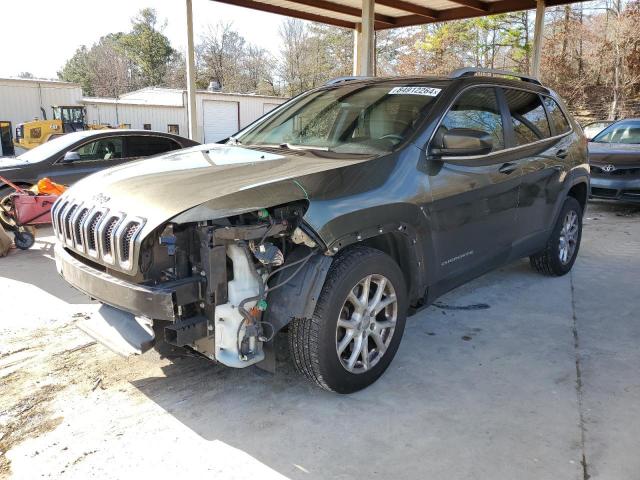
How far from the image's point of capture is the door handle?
4.15 metres

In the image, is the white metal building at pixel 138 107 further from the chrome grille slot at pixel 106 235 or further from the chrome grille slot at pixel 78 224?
the chrome grille slot at pixel 106 235

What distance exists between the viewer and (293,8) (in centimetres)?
1222

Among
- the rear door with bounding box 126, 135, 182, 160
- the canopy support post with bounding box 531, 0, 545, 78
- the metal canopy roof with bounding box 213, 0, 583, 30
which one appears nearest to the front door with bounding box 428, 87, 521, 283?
the rear door with bounding box 126, 135, 182, 160

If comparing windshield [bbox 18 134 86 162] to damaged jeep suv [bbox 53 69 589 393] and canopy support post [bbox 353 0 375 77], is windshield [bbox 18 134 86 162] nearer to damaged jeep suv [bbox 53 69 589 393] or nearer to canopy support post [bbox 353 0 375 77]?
damaged jeep suv [bbox 53 69 589 393]

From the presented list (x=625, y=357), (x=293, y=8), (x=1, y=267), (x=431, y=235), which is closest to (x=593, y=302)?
(x=625, y=357)

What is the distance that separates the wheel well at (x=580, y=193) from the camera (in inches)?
219

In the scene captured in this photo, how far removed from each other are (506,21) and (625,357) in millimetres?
33224

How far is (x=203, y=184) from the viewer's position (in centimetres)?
Answer: 284

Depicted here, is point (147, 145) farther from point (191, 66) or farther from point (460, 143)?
point (460, 143)

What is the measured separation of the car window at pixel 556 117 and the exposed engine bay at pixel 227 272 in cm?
339

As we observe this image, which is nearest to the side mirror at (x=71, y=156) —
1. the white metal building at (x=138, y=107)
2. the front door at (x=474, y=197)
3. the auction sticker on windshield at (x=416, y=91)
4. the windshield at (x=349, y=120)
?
the windshield at (x=349, y=120)

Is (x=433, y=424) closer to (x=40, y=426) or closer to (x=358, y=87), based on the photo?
(x=40, y=426)

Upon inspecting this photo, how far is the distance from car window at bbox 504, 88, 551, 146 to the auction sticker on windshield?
94 centimetres

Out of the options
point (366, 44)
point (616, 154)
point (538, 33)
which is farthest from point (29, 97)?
point (616, 154)
